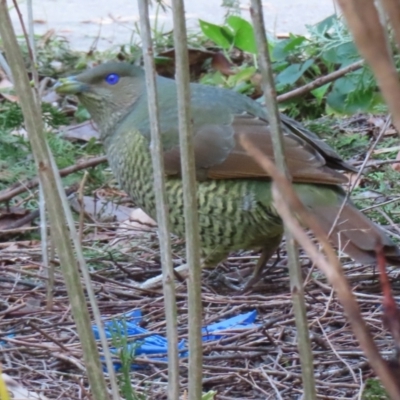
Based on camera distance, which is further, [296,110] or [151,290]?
[296,110]

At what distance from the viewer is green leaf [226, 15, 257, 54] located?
588 cm

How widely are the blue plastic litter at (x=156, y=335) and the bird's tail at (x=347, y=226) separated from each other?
40 cm

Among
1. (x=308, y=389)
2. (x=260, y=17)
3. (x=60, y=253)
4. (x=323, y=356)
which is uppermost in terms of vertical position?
(x=260, y=17)

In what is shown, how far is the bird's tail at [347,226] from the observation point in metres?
2.95

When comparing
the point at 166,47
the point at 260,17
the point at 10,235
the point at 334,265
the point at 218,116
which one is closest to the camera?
the point at 334,265

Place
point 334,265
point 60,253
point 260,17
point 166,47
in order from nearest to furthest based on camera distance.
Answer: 1. point 334,265
2. point 260,17
3. point 60,253
4. point 166,47

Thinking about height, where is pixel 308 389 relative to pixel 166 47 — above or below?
below

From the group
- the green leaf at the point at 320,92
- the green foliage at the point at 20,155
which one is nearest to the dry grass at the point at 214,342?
the green foliage at the point at 20,155

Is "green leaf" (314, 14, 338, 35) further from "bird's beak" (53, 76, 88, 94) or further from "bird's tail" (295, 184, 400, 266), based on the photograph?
"bird's tail" (295, 184, 400, 266)

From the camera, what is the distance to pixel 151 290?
129 inches

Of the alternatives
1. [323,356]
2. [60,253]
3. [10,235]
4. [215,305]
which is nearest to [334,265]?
[60,253]

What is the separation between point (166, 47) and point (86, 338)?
5437 millimetres

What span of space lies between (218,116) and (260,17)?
7.47 feet

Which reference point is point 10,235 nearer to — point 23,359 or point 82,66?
point 23,359
